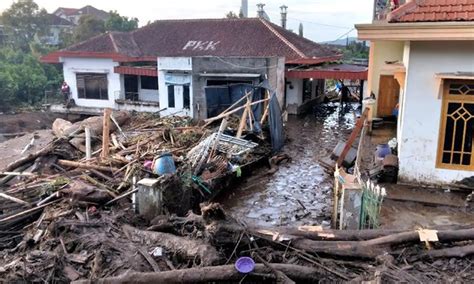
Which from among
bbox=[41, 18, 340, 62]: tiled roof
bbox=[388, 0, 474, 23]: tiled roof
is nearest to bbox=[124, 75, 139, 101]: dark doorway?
bbox=[41, 18, 340, 62]: tiled roof

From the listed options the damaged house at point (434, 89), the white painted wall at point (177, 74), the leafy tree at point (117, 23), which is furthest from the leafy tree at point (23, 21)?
the damaged house at point (434, 89)

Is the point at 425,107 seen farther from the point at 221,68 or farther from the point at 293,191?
the point at 221,68

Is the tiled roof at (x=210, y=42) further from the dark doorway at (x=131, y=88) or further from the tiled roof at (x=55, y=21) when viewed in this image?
the tiled roof at (x=55, y=21)

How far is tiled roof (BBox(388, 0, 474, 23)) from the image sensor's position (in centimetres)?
947

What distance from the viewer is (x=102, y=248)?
7156 millimetres

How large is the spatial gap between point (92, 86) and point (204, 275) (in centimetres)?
2522

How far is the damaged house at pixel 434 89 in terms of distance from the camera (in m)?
9.48

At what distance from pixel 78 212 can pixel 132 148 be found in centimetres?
510

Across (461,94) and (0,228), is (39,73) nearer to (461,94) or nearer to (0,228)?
(0,228)

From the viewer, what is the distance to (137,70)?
26.6 meters

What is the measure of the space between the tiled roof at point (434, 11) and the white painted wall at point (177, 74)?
13654 millimetres

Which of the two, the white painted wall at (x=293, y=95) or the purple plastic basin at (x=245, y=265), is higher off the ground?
A: the white painted wall at (x=293, y=95)

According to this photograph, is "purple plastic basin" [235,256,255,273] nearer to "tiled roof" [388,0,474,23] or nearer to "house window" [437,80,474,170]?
"house window" [437,80,474,170]

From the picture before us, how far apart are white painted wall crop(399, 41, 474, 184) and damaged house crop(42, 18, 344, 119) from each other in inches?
473
